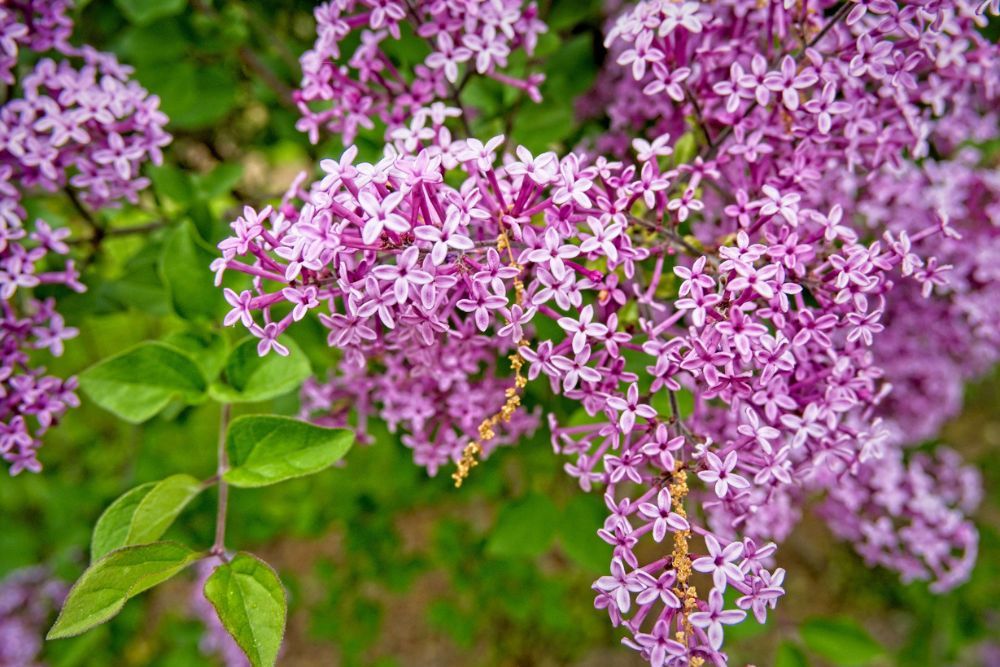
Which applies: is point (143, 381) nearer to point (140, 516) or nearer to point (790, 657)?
point (140, 516)

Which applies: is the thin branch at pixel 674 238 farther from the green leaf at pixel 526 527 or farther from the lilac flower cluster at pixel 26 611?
the lilac flower cluster at pixel 26 611

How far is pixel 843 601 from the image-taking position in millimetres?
4273

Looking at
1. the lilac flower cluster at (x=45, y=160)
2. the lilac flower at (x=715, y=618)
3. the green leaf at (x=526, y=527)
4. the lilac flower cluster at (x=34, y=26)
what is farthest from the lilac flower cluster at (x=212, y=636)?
the lilac flower at (x=715, y=618)

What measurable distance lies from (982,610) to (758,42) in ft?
7.51

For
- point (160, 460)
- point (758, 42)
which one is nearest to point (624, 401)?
point (758, 42)

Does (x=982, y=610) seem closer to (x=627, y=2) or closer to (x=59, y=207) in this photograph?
(x=627, y=2)

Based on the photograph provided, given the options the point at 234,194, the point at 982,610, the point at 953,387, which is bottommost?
the point at 982,610

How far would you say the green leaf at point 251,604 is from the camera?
1057mm

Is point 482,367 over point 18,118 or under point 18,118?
under

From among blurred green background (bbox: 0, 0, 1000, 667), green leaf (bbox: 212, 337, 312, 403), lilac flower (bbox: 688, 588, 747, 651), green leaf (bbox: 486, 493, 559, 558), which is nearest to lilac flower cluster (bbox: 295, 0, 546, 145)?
blurred green background (bbox: 0, 0, 1000, 667)

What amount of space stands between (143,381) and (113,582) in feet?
1.51

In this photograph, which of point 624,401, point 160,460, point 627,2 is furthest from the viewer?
point 160,460

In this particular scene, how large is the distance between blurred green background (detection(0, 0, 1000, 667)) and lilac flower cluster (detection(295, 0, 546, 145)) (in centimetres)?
9

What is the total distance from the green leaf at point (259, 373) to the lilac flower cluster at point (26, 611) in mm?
1652
